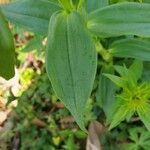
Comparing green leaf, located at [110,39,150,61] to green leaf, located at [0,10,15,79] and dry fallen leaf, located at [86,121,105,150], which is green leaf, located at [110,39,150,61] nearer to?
green leaf, located at [0,10,15,79]

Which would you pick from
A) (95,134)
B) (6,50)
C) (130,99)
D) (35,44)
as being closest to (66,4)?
(6,50)

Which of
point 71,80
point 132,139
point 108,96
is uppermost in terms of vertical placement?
point 71,80

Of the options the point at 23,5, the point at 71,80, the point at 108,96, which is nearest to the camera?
the point at 71,80

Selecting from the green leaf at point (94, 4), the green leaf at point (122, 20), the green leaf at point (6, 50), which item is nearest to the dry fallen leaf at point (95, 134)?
the green leaf at point (94, 4)

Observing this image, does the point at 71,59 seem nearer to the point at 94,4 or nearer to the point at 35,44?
the point at 94,4

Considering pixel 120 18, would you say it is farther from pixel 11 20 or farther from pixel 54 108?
pixel 54 108

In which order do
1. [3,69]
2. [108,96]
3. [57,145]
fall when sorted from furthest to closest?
1. [57,145]
2. [108,96]
3. [3,69]

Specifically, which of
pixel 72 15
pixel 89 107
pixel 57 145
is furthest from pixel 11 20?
pixel 57 145
